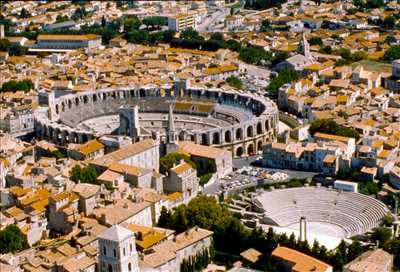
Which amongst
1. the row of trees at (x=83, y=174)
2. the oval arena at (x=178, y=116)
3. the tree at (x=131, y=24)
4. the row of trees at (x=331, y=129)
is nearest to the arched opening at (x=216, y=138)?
the oval arena at (x=178, y=116)

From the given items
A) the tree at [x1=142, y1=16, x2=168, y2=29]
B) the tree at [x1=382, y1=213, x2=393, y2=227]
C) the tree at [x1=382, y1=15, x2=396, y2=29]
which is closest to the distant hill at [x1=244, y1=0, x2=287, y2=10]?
the tree at [x1=142, y1=16, x2=168, y2=29]

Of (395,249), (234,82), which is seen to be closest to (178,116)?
(234,82)

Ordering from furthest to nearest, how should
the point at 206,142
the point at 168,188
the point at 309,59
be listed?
the point at 309,59
the point at 206,142
the point at 168,188

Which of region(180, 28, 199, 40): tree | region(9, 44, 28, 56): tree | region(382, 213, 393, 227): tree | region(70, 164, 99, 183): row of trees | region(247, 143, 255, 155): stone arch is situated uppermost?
region(70, 164, 99, 183): row of trees

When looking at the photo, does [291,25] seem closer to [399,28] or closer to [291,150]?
[399,28]

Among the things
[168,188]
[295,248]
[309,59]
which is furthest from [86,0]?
[295,248]

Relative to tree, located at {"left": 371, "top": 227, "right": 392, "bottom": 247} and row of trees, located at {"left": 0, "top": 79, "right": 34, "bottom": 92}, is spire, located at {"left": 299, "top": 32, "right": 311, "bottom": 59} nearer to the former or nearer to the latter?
row of trees, located at {"left": 0, "top": 79, "right": 34, "bottom": 92}

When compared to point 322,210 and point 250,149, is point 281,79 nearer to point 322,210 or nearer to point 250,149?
point 250,149
